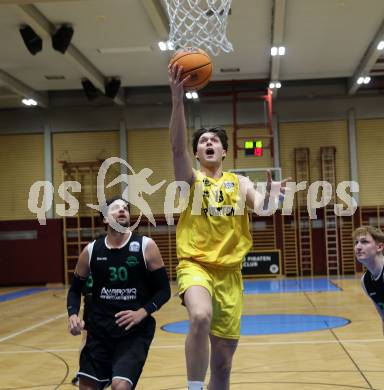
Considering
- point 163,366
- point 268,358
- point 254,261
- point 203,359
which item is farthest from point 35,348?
point 254,261

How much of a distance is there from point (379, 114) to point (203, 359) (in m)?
19.5

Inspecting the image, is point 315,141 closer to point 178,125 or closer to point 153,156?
point 153,156

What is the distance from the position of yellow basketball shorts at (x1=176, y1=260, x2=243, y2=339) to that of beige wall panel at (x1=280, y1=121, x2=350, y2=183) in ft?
58.5

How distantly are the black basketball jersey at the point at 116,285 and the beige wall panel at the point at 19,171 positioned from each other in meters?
18.7

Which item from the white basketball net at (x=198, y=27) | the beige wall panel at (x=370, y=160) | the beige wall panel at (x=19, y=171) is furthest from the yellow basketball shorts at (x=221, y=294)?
the beige wall panel at (x=19, y=171)

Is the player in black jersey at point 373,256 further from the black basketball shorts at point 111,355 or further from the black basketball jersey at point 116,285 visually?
the black basketball shorts at point 111,355

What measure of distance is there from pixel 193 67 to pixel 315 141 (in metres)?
18.3

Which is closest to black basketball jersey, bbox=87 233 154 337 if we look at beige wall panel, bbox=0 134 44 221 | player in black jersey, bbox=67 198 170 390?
player in black jersey, bbox=67 198 170 390

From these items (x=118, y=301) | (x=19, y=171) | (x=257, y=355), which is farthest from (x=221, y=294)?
(x=19, y=171)

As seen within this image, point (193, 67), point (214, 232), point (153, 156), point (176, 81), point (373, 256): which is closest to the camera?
point (176, 81)

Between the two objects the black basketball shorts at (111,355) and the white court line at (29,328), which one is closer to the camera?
the black basketball shorts at (111,355)

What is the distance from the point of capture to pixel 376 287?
5406mm

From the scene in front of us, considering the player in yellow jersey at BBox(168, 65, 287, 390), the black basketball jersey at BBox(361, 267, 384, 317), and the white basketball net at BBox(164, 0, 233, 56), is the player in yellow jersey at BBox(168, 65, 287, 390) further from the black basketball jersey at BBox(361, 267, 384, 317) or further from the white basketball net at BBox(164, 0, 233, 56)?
the white basketball net at BBox(164, 0, 233, 56)

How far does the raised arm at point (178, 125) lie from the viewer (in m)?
4.23
